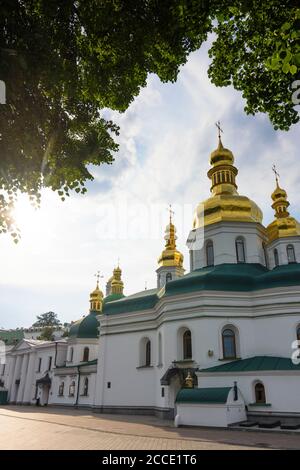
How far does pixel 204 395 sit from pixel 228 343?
425 cm

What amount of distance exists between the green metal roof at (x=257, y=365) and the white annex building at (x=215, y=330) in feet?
0.16

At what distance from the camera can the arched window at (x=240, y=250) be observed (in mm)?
24672

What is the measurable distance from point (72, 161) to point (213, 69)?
4.80m

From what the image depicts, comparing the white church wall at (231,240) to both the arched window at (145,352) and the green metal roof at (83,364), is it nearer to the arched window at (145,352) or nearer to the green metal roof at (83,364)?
the arched window at (145,352)

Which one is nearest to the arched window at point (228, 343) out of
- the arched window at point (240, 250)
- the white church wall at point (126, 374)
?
the white church wall at point (126, 374)

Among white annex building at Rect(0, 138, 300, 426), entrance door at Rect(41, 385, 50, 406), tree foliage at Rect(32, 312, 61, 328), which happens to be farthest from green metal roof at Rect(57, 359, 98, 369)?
tree foliage at Rect(32, 312, 61, 328)

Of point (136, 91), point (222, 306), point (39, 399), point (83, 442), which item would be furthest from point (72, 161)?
point (39, 399)

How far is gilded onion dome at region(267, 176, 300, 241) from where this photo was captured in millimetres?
25250

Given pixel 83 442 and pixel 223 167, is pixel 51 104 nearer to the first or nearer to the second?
pixel 83 442

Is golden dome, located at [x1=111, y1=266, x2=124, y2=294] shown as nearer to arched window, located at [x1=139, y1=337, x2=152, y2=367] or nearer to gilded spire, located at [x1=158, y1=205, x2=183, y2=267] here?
gilded spire, located at [x1=158, y1=205, x2=183, y2=267]

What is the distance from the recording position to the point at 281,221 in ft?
84.8

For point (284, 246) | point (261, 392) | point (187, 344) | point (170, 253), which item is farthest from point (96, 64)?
point (170, 253)

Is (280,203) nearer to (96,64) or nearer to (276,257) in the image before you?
(276,257)

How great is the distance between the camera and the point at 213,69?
32.0 feet
